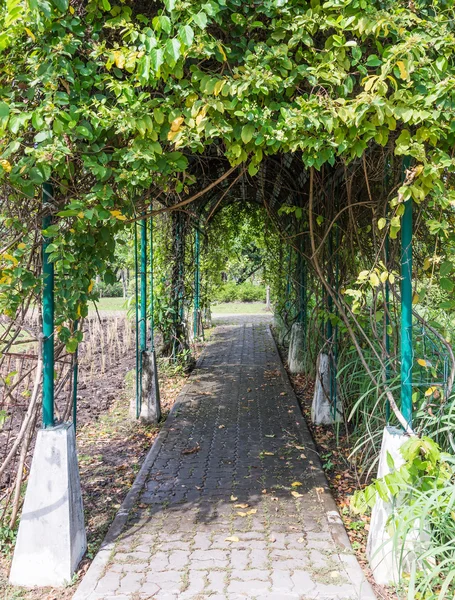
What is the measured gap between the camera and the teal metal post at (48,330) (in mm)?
2812

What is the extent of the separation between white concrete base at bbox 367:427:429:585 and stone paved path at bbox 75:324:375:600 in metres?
0.12

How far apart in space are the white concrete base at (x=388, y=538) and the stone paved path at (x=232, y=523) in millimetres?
116

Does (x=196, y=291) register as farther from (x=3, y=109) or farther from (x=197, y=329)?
(x=3, y=109)

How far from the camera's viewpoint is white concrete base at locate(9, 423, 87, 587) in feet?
8.84

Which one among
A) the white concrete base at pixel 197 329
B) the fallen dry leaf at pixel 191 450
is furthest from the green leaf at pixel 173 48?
the white concrete base at pixel 197 329

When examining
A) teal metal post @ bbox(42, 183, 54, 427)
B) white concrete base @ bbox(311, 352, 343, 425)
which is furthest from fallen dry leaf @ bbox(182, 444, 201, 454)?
teal metal post @ bbox(42, 183, 54, 427)

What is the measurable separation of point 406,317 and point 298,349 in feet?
15.9

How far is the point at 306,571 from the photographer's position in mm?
2676

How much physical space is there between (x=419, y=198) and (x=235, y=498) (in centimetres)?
227

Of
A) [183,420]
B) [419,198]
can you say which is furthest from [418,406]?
[183,420]

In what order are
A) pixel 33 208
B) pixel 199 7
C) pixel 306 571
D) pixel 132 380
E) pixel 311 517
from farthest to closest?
pixel 132 380 < pixel 311 517 < pixel 33 208 < pixel 306 571 < pixel 199 7

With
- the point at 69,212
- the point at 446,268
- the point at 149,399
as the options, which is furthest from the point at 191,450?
the point at 446,268

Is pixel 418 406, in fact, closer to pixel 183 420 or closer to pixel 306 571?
pixel 306 571

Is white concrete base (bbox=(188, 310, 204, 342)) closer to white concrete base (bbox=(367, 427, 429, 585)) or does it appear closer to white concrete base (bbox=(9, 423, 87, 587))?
white concrete base (bbox=(9, 423, 87, 587))
